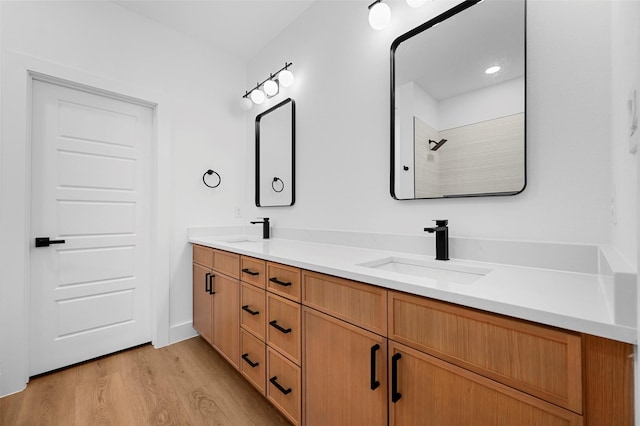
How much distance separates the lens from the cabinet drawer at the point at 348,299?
3.31ft

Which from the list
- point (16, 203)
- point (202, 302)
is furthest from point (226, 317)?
point (16, 203)

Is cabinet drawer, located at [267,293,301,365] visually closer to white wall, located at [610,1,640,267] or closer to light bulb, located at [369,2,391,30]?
white wall, located at [610,1,640,267]

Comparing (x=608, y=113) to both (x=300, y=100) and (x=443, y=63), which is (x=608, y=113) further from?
(x=300, y=100)

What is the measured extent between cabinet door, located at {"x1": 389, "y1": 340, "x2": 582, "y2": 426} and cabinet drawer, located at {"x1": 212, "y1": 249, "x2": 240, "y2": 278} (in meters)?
1.16

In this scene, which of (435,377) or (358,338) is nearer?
(435,377)

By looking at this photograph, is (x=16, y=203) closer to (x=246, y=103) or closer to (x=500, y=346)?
(x=246, y=103)

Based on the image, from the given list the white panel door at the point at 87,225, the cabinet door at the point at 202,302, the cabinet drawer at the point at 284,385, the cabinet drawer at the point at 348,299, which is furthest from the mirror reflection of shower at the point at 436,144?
the white panel door at the point at 87,225

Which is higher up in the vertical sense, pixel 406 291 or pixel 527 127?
pixel 527 127

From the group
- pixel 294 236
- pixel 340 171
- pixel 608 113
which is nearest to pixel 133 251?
pixel 294 236

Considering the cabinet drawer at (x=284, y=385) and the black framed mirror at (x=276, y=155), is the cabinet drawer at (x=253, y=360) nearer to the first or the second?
the cabinet drawer at (x=284, y=385)

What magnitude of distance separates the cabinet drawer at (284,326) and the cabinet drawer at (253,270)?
0.11m

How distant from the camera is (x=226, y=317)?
1.97 metres

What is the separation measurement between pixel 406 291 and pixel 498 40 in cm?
117

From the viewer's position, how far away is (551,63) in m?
1.13
